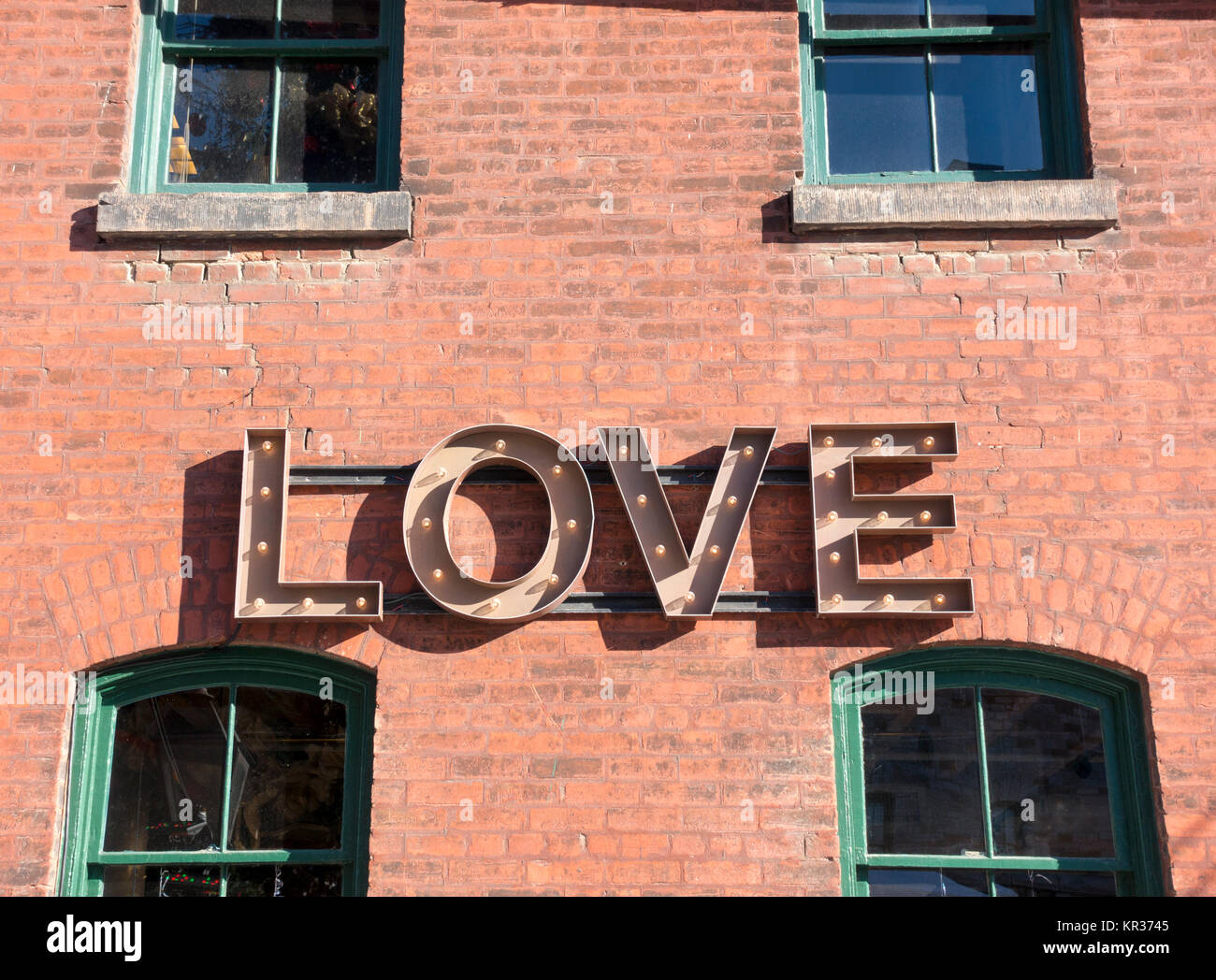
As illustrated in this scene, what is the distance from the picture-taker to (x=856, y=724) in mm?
4684

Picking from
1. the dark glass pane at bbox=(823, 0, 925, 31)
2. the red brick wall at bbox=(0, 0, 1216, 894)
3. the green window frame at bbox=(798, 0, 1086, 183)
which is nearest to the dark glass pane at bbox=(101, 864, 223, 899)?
the red brick wall at bbox=(0, 0, 1216, 894)

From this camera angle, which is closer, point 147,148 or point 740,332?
point 740,332

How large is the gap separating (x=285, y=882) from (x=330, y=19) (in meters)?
3.73

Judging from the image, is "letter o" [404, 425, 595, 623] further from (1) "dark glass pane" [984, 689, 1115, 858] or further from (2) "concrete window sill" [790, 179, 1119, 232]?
(1) "dark glass pane" [984, 689, 1115, 858]

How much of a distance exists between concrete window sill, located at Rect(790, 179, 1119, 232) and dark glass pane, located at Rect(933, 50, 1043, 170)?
361 mm

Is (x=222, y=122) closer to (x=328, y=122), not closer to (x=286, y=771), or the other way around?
(x=328, y=122)

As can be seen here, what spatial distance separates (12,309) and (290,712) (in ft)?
6.69

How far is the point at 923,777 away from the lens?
184 inches

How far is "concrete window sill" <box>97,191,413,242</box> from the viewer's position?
5070 mm

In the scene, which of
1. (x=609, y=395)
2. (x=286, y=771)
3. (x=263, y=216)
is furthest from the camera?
(x=263, y=216)

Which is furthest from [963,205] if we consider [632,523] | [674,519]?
[632,523]

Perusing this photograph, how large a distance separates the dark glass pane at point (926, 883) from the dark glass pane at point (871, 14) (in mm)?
3570

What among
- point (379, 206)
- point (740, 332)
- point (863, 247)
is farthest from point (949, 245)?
point (379, 206)
